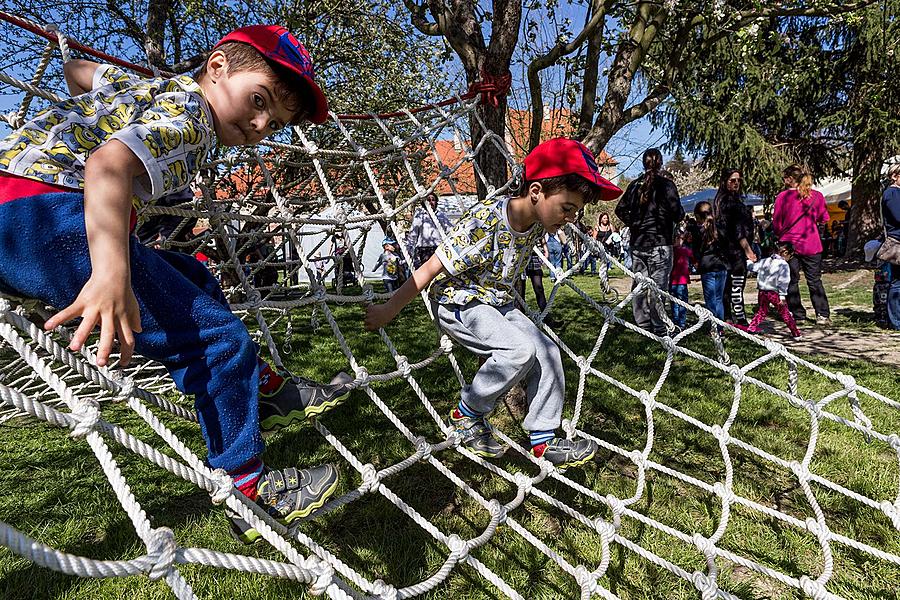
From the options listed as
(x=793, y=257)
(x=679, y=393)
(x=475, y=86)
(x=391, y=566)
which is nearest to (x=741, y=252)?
(x=793, y=257)

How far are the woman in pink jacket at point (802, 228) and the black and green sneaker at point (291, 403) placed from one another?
193 inches

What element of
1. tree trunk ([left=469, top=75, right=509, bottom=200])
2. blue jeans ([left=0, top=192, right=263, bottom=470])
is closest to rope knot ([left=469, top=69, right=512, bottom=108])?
tree trunk ([left=469, top=75, right=509, bottom=200])

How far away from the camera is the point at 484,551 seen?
76.2 inches

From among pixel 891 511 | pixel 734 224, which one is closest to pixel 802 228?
pixel 734 224

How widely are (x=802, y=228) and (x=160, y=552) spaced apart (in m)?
5.66

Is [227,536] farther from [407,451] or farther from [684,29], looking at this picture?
[684,29]

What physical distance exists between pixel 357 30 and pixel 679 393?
197 inches

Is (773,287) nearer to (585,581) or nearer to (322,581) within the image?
(585,581)

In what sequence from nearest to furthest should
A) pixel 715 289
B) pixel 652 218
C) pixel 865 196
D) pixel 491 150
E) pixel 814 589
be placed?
pixel 814 589, pixel 491 150, pixel 652 218, pixel 715 289, pixel 865 196

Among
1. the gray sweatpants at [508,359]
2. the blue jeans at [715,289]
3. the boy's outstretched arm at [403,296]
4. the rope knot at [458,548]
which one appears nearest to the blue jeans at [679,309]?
the blue jeans at [715,289]

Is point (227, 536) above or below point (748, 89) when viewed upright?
below

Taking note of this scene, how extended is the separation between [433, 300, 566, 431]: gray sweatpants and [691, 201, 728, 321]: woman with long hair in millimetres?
3636

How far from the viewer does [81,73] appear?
58.7 inches

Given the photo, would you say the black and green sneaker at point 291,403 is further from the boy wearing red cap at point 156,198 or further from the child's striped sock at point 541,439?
the child's striped sock at point 541,439
